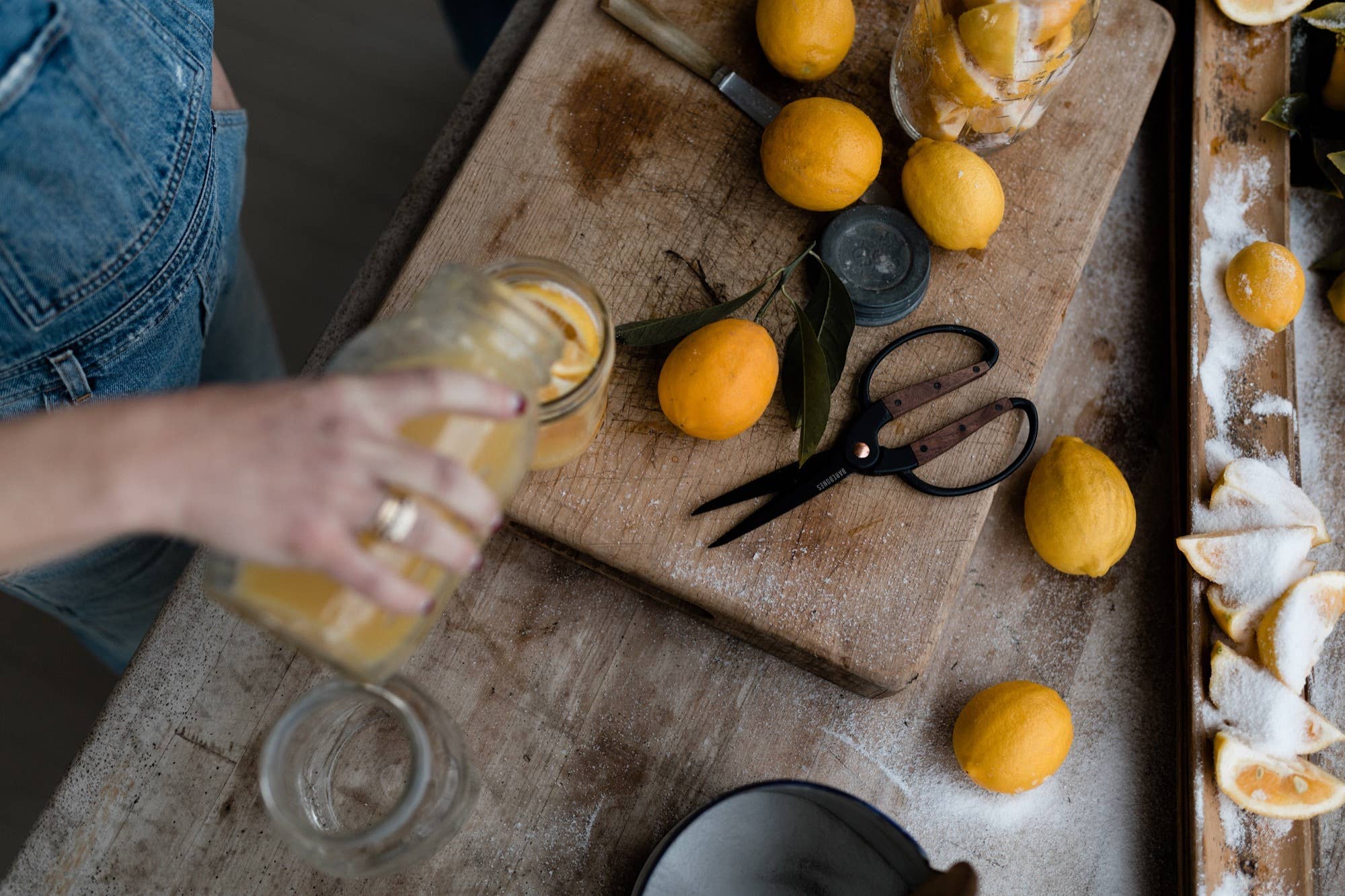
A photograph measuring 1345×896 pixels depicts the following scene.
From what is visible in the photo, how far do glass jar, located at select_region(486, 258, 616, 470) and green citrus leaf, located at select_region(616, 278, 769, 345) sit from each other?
14cm

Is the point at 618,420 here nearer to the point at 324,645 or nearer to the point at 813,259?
the point at 813,259

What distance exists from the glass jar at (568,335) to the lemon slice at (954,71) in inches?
20.5

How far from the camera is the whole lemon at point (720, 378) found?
992 mm

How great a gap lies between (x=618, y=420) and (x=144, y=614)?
0.86 meters

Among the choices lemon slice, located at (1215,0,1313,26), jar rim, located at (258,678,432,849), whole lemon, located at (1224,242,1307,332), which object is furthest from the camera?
lemon slice, located at (1215,0,1313,26)

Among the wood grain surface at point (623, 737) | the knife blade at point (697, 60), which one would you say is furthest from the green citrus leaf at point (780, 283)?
the wood grain surface at point (623, 737)

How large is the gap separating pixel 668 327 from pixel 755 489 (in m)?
0.22

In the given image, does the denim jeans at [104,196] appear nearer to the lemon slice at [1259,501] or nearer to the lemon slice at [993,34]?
the lemon slice at [993,34]

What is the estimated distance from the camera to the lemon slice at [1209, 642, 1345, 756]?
1.08 m

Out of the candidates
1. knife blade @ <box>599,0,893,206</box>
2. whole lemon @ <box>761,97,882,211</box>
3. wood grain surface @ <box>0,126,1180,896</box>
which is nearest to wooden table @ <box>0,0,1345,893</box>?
wood grain surface @ <box>0,126,1180,896</box>

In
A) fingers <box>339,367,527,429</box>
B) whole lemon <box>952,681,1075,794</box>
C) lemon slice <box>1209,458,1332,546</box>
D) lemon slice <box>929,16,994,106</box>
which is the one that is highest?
lemon slice <box>929,16,994,106</box>

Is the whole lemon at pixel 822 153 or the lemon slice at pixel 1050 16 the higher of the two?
the lemon slice at pixel 1050 16

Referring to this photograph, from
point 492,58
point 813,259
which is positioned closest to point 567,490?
point 813,259

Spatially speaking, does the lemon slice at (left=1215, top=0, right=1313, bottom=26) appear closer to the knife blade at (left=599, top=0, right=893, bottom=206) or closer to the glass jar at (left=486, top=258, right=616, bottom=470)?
the knife blade at (left=599, top=0, right=893, bottom=206)
